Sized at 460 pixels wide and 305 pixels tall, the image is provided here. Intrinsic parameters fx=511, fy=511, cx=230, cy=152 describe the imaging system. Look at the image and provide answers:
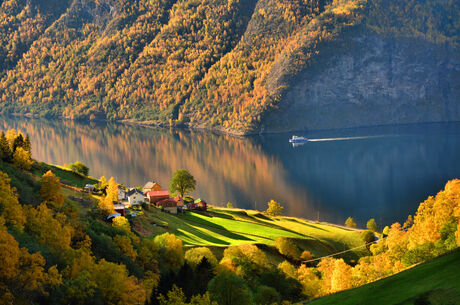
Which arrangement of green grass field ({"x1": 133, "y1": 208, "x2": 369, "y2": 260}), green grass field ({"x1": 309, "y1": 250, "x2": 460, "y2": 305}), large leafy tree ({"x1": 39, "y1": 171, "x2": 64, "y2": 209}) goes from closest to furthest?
1. green grass field ({"x1": 309, "y1": 250, "x2": 460, "y2": 305})
2. large leafy tree ({"x1": 39, "y1": 171, "x2": 64, "y2": 209})
3. green grass field ({"x1": 133, "y1": 208, "x2": 369, "y2": 260})

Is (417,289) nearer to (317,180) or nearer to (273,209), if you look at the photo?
(273,209)

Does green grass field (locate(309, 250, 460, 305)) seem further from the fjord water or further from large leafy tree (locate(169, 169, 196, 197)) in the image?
large leafy tree (locate(169, 169, 196, 197))

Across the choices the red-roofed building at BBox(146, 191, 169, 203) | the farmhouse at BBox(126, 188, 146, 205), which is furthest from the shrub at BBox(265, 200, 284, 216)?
the farmhouse at BBox(126, 188, 146, 205)

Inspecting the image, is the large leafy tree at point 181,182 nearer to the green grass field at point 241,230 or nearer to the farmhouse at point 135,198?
the green grass field at point 241,230

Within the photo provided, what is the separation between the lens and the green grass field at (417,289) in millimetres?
27689

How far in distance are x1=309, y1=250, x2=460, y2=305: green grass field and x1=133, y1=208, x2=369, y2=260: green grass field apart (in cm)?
3882

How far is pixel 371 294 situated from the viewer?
3278 centimetres

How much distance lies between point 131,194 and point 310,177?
91338mm

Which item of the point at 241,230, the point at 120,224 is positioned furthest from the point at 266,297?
the point at 241,230

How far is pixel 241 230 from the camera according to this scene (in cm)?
8950

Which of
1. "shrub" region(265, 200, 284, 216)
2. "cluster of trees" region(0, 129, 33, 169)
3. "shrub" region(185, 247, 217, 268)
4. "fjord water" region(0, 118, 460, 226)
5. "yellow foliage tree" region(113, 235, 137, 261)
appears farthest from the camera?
"fjord water" region(0, 118, 460, 226)

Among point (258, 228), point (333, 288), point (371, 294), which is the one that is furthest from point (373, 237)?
point (371, 294)

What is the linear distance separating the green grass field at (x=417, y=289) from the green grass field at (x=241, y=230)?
3882 cm

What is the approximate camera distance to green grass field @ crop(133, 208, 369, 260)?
250 feet
